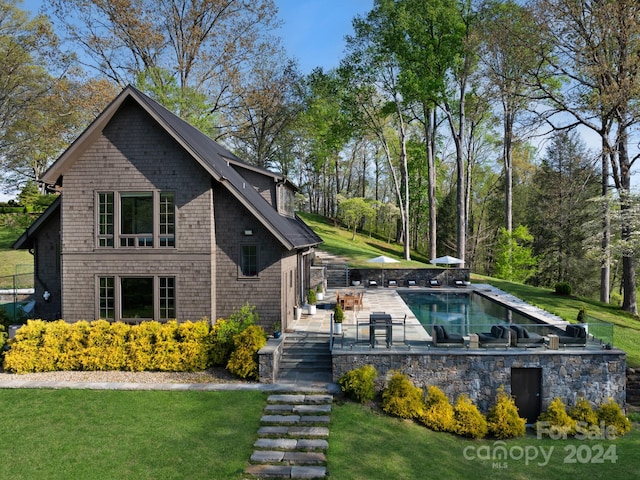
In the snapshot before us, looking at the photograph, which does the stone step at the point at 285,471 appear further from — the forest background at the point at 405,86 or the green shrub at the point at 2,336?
the forest background at the point at 405,86

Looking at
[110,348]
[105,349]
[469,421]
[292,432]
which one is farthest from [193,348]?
[469,421]

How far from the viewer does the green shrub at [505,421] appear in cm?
1198

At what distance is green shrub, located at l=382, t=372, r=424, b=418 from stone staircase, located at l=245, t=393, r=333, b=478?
5.64 feet

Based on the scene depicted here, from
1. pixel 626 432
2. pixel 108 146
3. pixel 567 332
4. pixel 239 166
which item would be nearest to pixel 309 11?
pixel 239 166

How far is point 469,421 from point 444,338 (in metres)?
2.51

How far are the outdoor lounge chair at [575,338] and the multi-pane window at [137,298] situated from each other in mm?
13224

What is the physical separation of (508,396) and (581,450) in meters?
2.21

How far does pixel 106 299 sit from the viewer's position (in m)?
14.9

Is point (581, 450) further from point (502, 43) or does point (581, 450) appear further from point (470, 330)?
point (502, 43)

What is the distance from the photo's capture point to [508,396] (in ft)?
42.3

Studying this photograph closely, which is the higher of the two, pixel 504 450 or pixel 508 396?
pixel 508 396

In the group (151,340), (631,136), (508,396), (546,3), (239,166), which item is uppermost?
(546,3)

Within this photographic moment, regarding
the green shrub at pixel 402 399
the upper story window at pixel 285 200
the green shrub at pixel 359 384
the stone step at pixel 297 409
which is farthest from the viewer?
the upper story window at pixel 285 200

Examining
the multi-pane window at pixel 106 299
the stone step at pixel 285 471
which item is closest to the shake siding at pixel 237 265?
the multi-pane window at pixel 106 299
